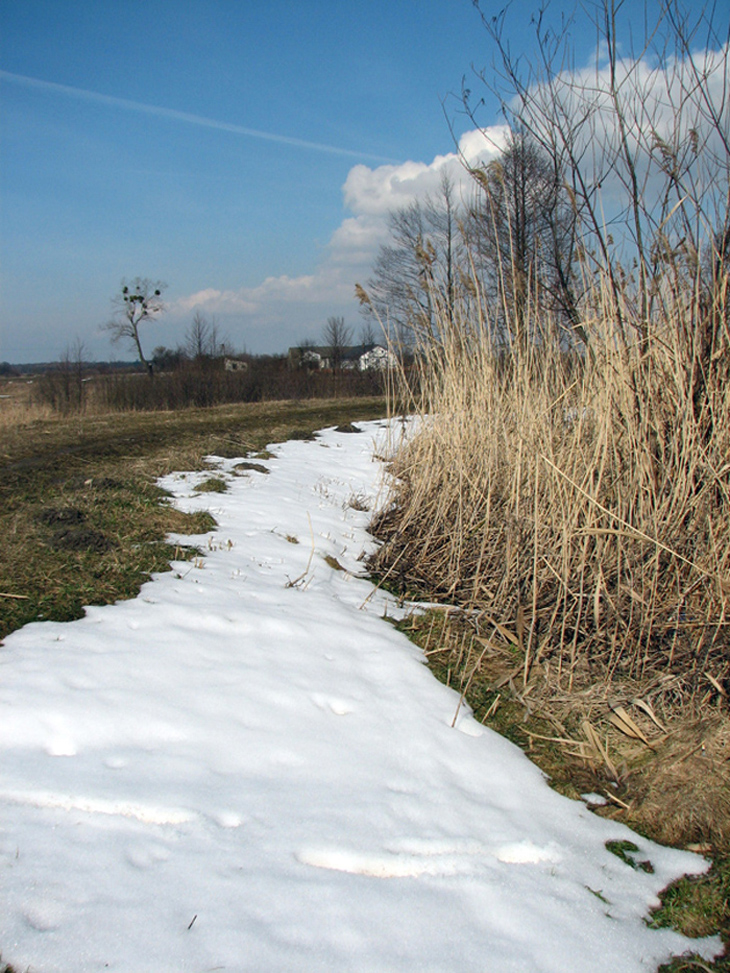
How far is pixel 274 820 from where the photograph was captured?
1.34 metres

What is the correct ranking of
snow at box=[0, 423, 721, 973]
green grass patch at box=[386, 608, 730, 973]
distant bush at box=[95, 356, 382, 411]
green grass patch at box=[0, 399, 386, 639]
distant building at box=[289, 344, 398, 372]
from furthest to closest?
distant building at box=[289, 344, 398, 372] → distant bush at box=[95, 356, 382, 411] → green grass patch at box=[0, 399, 386, 639] → green grass patch at box=[386, 608, 730, 973] → snow at box=[0, 423, 721, 973]

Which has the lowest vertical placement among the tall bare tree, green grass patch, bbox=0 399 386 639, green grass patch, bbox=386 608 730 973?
green grass patch, bbox=386 608 730 973

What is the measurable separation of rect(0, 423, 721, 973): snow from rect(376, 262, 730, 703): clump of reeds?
1.70ft

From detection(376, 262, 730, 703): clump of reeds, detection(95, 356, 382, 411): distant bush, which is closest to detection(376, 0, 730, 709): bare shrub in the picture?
detection(376, 262, 730, 703): clump of reeds

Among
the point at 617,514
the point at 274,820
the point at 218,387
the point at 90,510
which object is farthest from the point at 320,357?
the point at 274,820

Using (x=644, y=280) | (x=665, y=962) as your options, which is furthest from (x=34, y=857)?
(x=644, y=280)

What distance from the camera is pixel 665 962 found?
3.80 ft

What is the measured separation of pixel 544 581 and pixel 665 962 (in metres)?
1.37

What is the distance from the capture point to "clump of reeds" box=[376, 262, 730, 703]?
1964mm

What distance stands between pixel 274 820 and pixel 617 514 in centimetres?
145

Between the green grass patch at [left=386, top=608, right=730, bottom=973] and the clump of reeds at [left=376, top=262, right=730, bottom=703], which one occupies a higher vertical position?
the clump of reeds at [left=376, top=262, right=730, bottom=703]

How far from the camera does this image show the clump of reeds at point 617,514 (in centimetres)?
196

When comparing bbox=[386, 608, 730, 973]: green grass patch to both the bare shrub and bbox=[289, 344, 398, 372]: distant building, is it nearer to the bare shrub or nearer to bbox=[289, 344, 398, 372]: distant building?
the bare shrub

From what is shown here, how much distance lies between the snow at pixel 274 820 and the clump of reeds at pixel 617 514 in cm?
52
